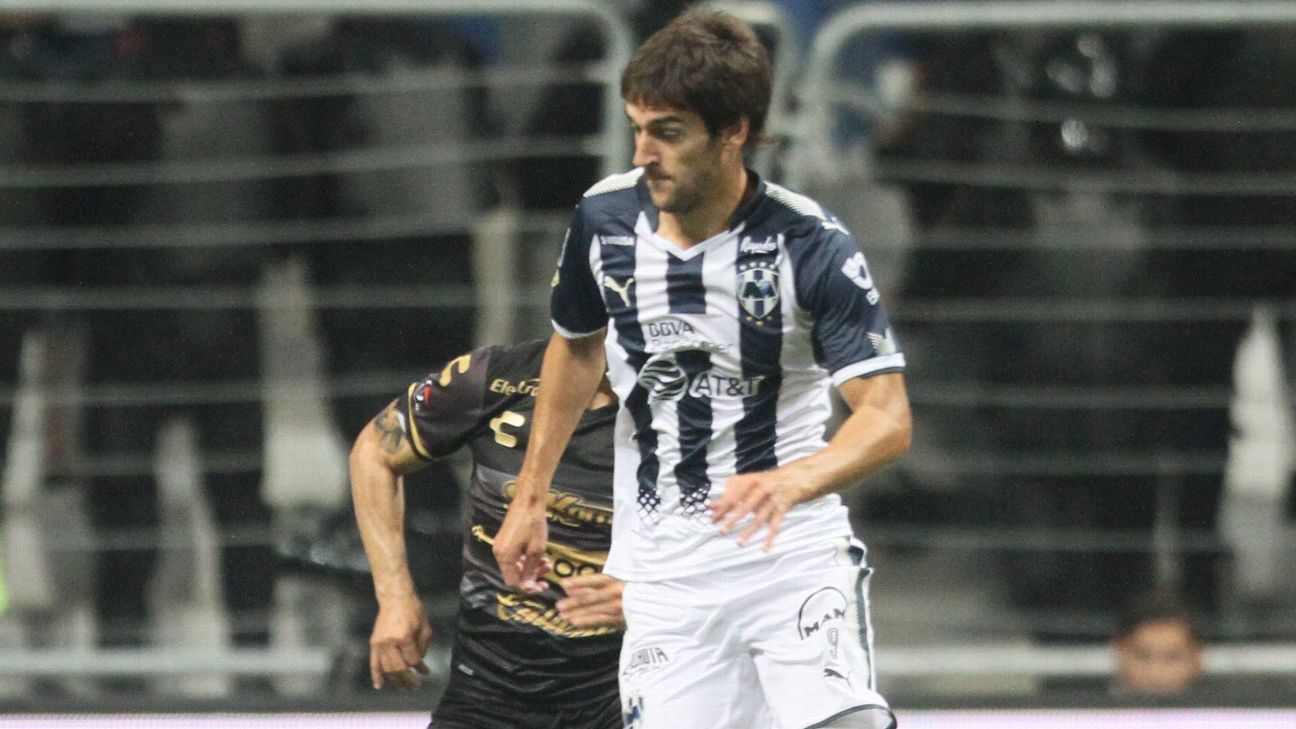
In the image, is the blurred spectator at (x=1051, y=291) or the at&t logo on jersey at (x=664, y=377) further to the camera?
the blurred spectator at (x=1051, y=291)

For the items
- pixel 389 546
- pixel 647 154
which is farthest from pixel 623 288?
pixel 389 546

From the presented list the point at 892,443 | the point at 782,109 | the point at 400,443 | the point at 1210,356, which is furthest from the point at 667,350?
the point at 1210,356

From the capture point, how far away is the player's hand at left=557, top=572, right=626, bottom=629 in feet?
14.2

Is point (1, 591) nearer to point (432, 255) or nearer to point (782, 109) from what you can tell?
point (432, 255)

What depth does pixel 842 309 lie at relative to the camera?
3.90 metres

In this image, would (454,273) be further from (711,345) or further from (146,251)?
(711,345)

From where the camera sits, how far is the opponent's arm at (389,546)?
14.5 feet

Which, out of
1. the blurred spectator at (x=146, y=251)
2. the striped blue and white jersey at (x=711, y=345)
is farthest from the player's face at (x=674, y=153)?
the blurred spectator at (x=146, y=251)

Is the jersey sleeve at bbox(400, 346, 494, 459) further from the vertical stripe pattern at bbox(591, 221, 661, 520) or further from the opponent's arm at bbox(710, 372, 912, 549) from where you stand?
the opponent's arm at bbox(710, 372, 912, 549)

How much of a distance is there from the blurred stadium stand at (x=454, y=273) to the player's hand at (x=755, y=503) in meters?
2.47

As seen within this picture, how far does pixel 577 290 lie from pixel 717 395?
0.37m

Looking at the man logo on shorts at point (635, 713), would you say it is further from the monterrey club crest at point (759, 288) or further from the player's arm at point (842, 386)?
the monterrey club crest at point (759, 288)

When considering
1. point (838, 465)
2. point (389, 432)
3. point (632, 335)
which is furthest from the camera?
point (389, 432)

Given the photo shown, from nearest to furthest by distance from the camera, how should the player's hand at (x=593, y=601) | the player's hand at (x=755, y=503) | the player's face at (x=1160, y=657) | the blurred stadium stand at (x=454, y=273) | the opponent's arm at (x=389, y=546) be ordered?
the player's hand at (x=755, y=503) → the player's hand at (x=593, y=601) → the opponent's arm at (x=389, y=546) → the player's face at (x=1160, y=657) → the blurred stadium stand at (x=454, y=273)
